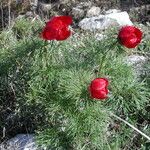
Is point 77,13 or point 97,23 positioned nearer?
point 97,23

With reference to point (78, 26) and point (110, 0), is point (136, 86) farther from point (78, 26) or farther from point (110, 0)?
point (110, 0)

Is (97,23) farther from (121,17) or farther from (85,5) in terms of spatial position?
(85,5)

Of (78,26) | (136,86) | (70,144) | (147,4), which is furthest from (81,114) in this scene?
(147,4)

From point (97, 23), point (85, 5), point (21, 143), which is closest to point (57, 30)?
point (21, 143)

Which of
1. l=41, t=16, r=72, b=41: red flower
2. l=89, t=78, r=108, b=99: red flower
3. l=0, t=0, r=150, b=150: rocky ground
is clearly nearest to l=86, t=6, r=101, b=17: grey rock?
l=0, t=0, r=150, b=150: rocky ground

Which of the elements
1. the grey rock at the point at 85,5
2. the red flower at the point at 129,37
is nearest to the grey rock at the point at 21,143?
the red flower at the point at 129,37

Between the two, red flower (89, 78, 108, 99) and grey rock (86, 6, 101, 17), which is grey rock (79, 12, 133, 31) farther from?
red flower (89, 78, 108, 99)
